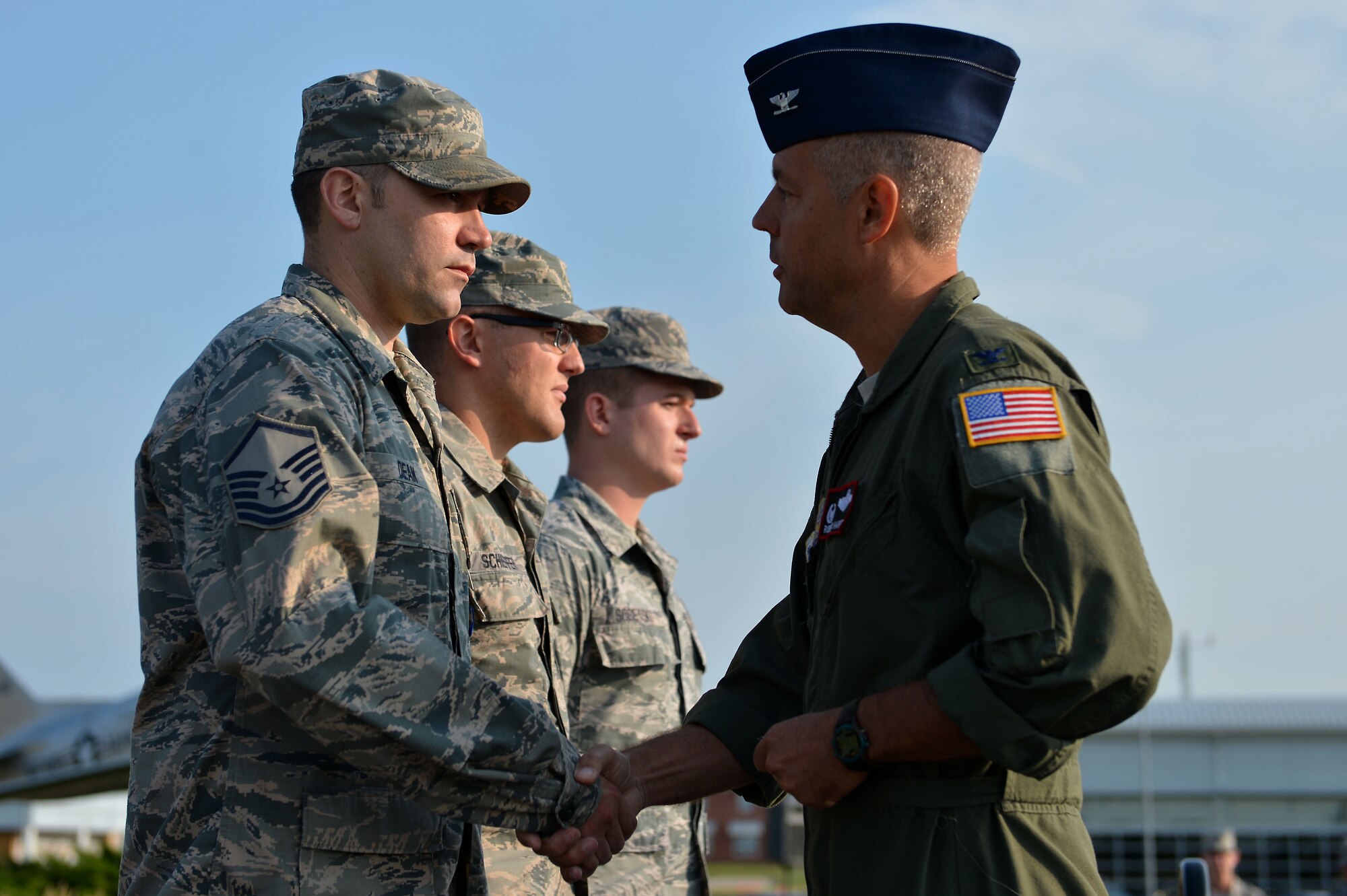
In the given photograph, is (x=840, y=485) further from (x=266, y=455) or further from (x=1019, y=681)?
(x=266, y=455)

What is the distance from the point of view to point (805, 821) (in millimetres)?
3014

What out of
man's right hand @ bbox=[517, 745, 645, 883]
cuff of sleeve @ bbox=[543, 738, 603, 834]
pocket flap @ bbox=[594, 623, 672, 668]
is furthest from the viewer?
pocket flap @ bbox=[594, 623, 672, 668]

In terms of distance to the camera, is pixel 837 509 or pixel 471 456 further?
pixel 471 456

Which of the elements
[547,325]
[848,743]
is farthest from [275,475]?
[547,325]

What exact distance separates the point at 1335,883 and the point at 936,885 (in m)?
45.2

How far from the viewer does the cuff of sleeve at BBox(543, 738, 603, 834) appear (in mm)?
3080

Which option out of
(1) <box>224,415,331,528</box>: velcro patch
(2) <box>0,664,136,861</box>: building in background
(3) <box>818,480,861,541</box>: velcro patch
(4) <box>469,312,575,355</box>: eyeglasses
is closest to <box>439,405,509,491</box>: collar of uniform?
(4) <box>469,312,575,355</box>: eyeglasses

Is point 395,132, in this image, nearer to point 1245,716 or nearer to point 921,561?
point 921,561

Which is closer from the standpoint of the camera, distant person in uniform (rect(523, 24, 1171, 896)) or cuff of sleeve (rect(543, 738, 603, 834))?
distant person in uniform (rect(523, 24, 1171, 896))

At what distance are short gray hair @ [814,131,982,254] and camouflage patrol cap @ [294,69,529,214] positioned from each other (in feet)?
3.15

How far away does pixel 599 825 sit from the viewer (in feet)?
11.0

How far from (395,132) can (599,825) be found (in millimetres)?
1794

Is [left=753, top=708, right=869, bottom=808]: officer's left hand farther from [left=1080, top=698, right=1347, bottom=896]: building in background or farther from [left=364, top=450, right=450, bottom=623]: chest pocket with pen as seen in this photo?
[left=1080, top=698, right=1347, bottom=896]: building in background

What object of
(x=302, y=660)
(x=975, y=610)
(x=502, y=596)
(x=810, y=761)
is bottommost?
(x=810, y=761)
